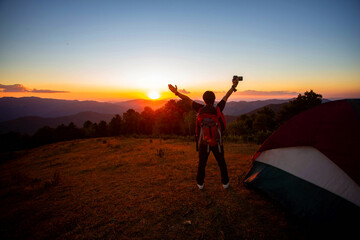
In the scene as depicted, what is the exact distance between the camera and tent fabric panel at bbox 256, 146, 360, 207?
297 centimetres

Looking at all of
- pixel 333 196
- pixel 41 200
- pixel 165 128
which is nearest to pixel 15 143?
pixel 165 128

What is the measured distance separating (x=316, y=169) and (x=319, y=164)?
122mm

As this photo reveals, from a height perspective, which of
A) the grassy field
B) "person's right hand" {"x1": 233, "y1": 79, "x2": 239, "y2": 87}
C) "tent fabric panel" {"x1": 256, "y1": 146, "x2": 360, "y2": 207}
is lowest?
the grassy field

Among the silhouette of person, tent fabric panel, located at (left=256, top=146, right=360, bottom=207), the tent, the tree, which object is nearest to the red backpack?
the silhouette of person

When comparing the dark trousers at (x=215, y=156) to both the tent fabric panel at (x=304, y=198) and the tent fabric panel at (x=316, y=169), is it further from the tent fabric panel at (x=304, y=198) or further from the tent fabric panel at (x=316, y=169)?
the tent fabric panel at (x=316, y=169)

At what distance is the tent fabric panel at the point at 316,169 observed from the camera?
117 inches

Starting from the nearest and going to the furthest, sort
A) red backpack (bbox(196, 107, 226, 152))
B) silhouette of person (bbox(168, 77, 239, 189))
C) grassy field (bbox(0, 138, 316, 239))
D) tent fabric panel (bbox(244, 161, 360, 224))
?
1. tent fabric panel (bbox(244, 161, 360, 224))
2. grassy field (bbox(0, 138, 316, 239))
3. red backpack (bbox(196, 107, 226, 152))
4. silhouette of person (bbox(168, 77, 239, 189))

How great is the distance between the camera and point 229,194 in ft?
15.5

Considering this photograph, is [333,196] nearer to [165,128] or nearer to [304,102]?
[304,102]

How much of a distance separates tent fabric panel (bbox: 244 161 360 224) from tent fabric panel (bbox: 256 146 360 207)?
0.34ft

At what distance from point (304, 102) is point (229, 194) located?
42.5 meters

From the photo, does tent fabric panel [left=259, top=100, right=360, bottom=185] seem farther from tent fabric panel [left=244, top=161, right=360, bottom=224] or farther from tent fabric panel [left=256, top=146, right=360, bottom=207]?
tent fabric panel [left=244, top=161, right=360, bottom=224]

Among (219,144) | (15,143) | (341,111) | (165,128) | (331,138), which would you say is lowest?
(15,143)

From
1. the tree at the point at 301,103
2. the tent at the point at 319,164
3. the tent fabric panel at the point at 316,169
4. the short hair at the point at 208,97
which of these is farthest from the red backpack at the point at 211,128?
the tree at the point at 301,103
